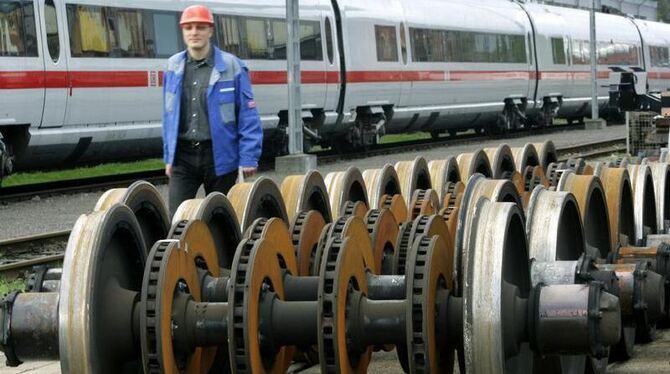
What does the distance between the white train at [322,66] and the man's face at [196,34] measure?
11090 millimetres

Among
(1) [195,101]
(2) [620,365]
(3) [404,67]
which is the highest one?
(1) [195,101]

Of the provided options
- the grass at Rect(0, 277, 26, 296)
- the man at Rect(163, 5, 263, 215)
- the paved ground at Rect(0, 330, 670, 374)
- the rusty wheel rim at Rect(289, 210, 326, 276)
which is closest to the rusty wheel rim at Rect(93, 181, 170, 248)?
the rusty wheel rim at Rect(289, 210, 326, 276)

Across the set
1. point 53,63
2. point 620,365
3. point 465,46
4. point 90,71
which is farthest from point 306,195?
point 465,46

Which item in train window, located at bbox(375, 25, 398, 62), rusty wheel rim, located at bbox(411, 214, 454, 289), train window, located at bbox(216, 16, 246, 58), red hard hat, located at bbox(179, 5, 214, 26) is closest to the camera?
rusty wheel rim, located at bbox(411, 214, 454, 289)

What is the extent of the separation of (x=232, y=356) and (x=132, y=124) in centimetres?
1619

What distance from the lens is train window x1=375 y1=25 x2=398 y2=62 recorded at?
28469 mm

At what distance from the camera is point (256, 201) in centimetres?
610

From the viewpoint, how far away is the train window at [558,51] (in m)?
39.5

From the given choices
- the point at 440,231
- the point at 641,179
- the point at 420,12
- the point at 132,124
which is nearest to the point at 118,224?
the point at 440,231

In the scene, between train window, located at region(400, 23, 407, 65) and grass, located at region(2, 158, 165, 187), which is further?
train window, located at region(400, 23, 407, 65)

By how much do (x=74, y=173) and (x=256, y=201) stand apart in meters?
20.1

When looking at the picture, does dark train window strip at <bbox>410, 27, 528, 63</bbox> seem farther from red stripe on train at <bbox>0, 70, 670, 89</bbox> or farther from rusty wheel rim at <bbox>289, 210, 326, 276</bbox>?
rusty wheel rim at <bbox>289, 210, 326, 276</bbox>

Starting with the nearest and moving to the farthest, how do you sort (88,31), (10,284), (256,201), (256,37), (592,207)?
(256,201) < (592,207) < (10,284) < (88,31) < (256,37)

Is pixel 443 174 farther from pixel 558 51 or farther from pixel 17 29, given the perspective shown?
pixel 558 51
